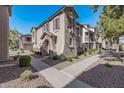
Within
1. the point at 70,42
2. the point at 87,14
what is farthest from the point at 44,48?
the point at 87,14

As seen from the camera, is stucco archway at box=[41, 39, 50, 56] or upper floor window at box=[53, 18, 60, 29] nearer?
upper floor window at box=[53, 18, 60, 29]

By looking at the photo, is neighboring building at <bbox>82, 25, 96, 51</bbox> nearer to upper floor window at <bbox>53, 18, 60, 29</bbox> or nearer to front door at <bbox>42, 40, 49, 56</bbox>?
front door at <bbox>42, 40, 49, 56</bbox>

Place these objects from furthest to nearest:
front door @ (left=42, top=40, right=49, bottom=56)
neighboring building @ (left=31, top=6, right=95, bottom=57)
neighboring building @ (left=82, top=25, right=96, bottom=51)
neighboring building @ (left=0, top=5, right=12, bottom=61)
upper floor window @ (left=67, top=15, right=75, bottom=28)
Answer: neighboring building @ (left=82, top=25, right=96, bottom=51)
front door @ (left=42, top=40, right=49, bottom=56)
upper floor window @ (left=67, top=15, right=75, bottom=28)
neighboring building @ (left=31, top=6, right=95, bottom=57)
neighboring building @ (left=0, top=5, right=12, bottom=61)

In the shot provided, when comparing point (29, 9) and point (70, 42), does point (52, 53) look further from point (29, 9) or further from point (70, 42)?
point (29, 9)

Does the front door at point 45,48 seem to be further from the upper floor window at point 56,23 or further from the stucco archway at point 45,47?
the upper floor window at point 56,23

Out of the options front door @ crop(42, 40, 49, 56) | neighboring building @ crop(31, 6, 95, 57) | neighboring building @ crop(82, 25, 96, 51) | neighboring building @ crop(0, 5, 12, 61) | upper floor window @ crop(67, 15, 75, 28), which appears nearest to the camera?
neighboring building @ crop(0, 5, 12, 61)

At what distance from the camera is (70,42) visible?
16.2m

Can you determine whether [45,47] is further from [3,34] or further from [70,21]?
[3,34]

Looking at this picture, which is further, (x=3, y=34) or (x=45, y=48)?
(x=45, y=48)

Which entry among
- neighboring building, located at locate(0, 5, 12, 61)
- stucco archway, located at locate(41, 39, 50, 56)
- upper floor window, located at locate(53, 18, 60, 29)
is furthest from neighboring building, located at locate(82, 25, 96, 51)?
neighboring building, located at locate(0, 5, 12, 61)

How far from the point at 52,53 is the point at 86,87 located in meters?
10.5

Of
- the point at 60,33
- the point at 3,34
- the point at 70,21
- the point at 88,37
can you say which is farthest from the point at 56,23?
the point at 88,37
